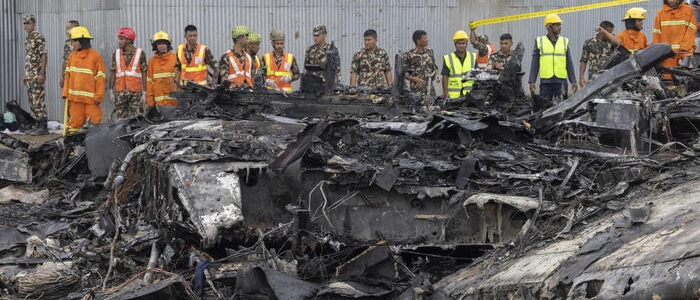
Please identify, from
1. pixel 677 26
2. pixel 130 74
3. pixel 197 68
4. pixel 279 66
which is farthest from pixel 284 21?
pixel 677 26

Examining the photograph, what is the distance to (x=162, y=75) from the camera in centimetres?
1591

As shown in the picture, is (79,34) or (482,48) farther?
(482,48)

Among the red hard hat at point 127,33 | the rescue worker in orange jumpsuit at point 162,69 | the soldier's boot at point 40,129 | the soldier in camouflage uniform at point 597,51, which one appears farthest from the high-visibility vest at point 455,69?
the soldier's boot at point 40,129

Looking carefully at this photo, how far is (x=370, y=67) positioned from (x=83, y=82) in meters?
4.20

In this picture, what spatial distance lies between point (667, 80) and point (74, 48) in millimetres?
8600

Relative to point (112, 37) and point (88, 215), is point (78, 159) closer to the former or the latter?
point (88, 215)

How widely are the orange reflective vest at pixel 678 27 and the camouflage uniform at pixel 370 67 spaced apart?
399 cm

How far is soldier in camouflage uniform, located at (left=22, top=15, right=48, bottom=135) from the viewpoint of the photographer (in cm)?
1784

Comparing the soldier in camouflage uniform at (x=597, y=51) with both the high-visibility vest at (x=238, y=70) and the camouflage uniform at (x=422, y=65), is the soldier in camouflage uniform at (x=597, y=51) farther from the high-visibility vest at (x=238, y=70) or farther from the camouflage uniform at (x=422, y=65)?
the high-visibility vest at (x=238, y=70)

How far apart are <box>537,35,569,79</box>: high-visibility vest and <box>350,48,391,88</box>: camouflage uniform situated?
230 centimetres

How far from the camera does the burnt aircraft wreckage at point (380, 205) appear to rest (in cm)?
730

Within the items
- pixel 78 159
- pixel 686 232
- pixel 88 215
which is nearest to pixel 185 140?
pixel 88 215

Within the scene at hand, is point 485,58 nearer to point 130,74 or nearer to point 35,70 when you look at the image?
point 130,74

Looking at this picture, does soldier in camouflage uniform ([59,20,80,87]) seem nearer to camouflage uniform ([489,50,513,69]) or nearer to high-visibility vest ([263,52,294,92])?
high-visibility vest ([263,52,294,92])
